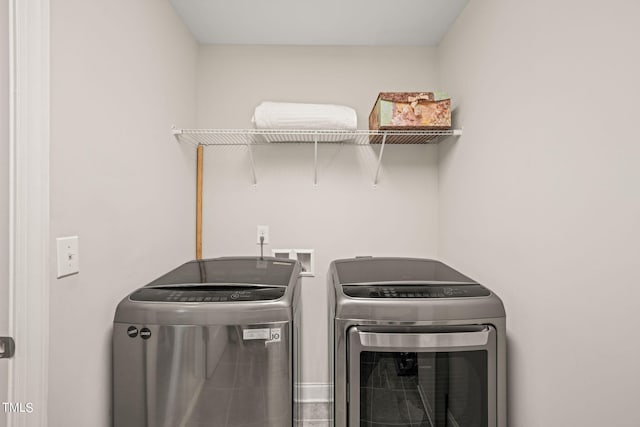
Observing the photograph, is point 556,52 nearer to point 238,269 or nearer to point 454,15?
point 454,15

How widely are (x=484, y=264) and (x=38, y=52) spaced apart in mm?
1732

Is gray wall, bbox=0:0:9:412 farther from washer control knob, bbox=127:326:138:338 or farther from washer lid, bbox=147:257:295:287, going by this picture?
washer lid, bbox=147:257:295:287

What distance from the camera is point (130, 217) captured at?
133cm

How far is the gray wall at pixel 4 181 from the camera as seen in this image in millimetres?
856

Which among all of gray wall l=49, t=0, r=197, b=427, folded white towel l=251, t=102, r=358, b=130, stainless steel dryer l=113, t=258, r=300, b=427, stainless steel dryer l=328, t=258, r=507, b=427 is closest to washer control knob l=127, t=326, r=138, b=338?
stainless steel dryer l=113, t=258, r=300, b=427

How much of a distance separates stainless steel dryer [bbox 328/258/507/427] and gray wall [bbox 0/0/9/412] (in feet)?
3.11

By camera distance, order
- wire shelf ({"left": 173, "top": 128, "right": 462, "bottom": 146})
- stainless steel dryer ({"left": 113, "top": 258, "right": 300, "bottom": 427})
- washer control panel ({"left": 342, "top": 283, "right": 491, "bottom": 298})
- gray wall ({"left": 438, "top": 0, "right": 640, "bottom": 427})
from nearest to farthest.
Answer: gray wall ({"left": 438, "top": 0, "right": 640, "bottom": 427})
stainless steel dryer ({"left": 113, "top": 258, "right": 300, "bottom": 427})
washer control panel ({"left": 342, "top": 283, "right": 491, "bottom": 298})
wire shelf ({"left": 173, "top": 128, "right": 462, "bottom": 146})

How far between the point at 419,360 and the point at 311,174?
1.25m

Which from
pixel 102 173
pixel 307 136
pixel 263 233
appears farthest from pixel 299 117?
pixel 102 173

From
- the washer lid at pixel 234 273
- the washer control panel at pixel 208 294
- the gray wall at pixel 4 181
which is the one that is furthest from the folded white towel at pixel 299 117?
the gray wall at pixel 4 181

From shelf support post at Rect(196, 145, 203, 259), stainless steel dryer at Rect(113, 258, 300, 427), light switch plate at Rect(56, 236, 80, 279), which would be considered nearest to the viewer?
light switch plate at Rect(56, 236, 80, 279)

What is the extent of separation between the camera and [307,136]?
1928 millimetres

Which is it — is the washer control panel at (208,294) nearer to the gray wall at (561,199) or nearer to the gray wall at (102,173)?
the gray wall at (102,173)

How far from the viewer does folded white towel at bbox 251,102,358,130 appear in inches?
70.3
